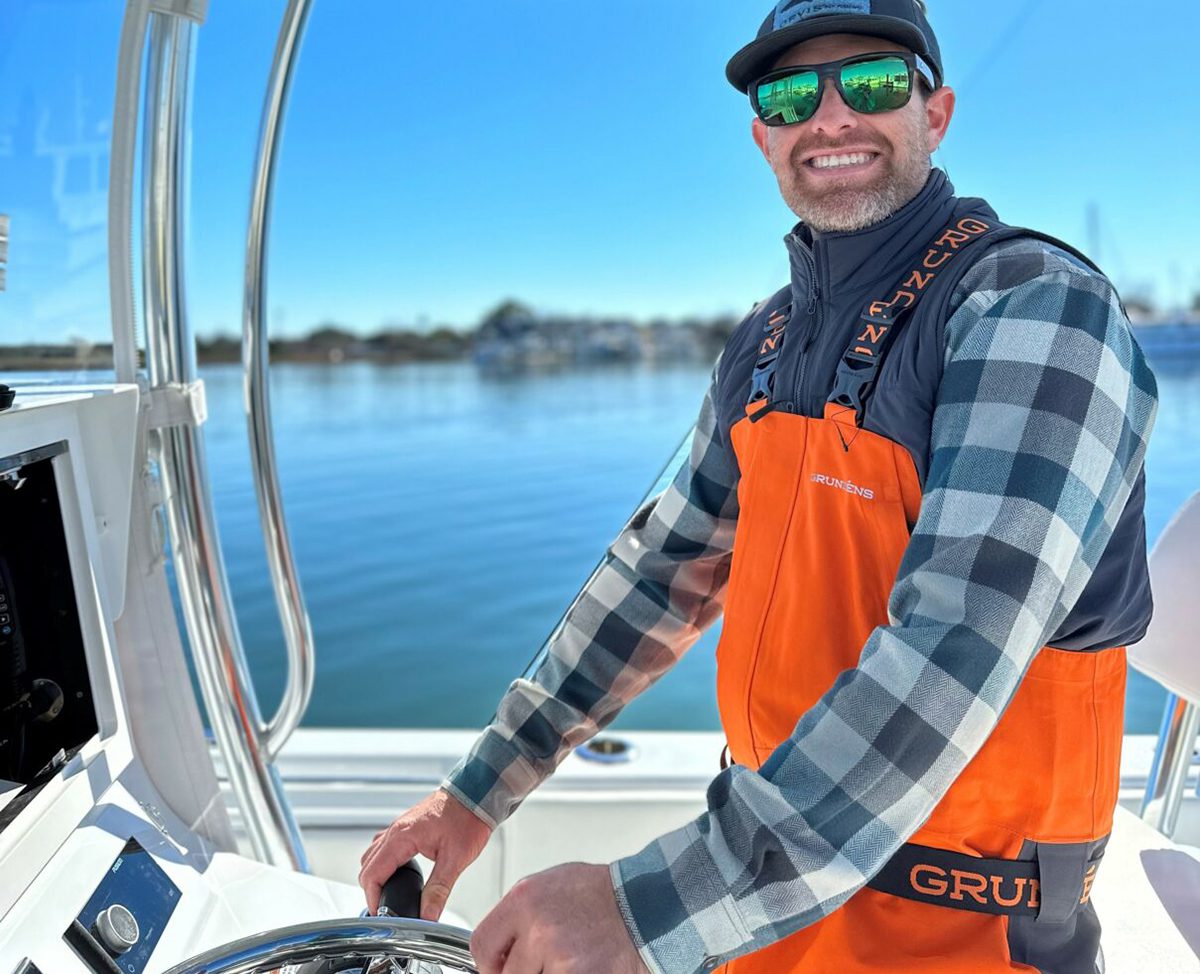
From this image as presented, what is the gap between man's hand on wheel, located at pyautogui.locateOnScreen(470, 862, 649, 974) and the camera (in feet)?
→ 2.28

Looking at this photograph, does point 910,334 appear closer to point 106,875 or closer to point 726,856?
point 726,856

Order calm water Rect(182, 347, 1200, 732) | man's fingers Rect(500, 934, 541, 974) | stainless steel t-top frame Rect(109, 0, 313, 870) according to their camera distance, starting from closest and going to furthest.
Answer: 1. man's fingers Rect(500, 934, 541, 974)
2. stainless steel t-top frame Rect(109, 0, 313, 870)
3. calm water Rect(182, 347, 1200, 732)

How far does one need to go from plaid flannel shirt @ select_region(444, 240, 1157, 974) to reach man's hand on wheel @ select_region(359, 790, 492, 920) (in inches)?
12.5

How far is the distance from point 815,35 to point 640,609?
0.59 m

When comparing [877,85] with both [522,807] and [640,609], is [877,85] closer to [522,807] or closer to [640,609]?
[640,609]

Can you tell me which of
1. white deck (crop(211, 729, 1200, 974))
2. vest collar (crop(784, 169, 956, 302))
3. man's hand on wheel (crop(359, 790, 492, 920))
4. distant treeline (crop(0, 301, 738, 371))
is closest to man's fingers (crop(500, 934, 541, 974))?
man's hand on wheel (crop(359, 790, 492, 920))

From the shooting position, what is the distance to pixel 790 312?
1.08 meters

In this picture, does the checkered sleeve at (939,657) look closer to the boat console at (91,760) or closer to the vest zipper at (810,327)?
the vest zipper at (810,327)

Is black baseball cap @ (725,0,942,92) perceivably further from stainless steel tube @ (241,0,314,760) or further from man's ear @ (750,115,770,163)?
→ stainless steel tube @ (241,0,314,760)

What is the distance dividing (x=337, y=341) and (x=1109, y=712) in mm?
23028

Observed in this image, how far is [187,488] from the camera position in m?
1.43

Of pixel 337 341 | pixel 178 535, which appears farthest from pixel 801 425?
pixel 337 341

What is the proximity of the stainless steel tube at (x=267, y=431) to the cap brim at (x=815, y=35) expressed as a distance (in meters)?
0.68

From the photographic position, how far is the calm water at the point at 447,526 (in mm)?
5496
